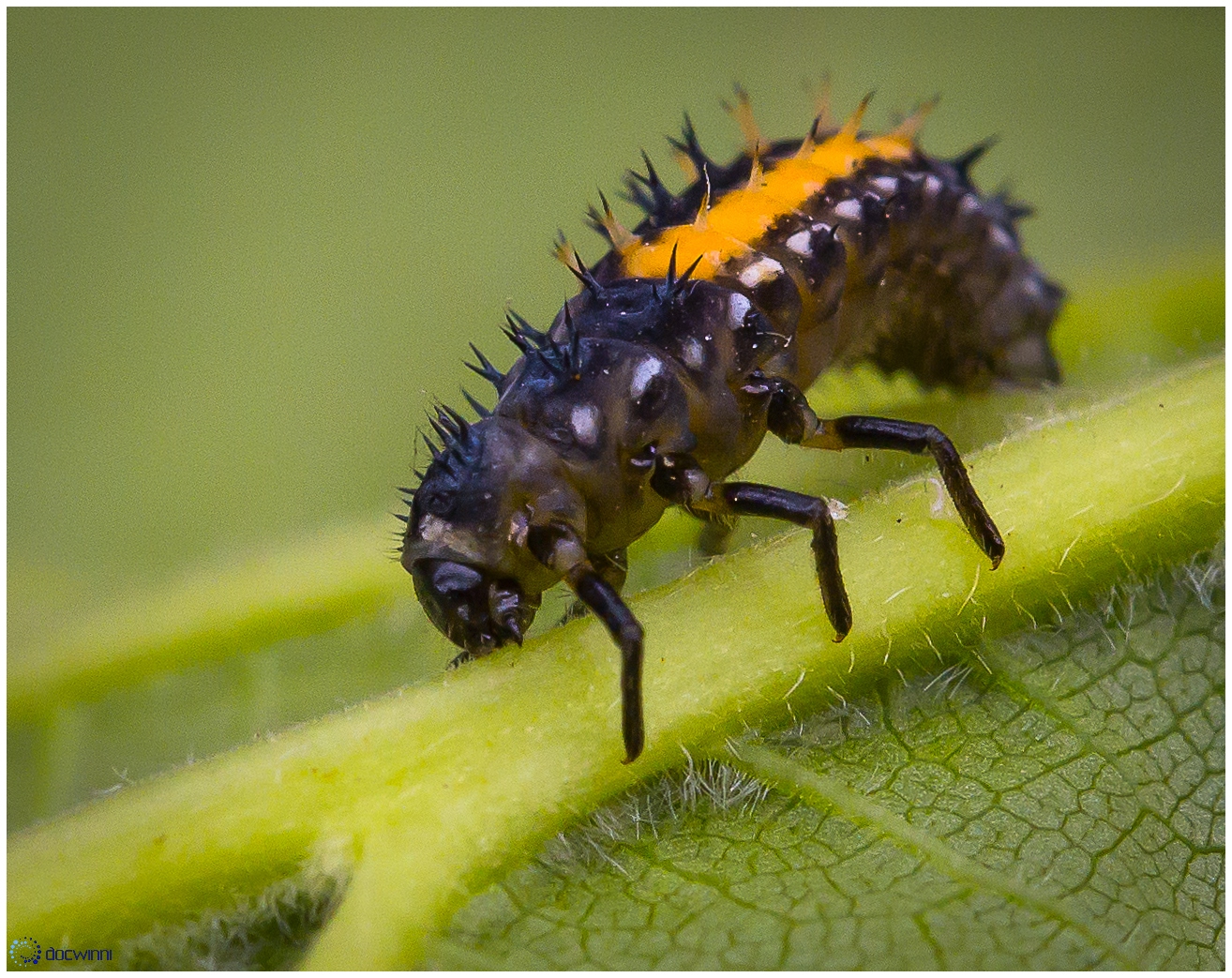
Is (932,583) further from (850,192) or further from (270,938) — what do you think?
(270,938)

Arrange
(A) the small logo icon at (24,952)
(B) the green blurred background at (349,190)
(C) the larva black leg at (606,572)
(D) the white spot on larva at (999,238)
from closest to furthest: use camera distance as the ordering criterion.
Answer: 1. (A) the small logo icon at (24,952)
2. (C) the larva black leg at (606,572)
3. (D) the white spot on larva at (999,238)
4. (B) the green blurred background at (349,190)

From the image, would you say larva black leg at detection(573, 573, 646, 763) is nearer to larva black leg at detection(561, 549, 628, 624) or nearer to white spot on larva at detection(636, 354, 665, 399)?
larva black leg at detection(561, 549, 628, 624)

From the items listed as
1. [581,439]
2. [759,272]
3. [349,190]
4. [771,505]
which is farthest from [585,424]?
[349,190]

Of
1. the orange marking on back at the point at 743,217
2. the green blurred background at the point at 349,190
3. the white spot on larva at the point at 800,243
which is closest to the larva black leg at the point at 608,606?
the orange marking on back at the point at 743,217

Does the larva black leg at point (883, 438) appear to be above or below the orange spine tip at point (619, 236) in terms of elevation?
below

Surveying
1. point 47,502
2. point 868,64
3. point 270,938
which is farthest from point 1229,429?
point 47,502

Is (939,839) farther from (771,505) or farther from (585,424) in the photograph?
(585,424)

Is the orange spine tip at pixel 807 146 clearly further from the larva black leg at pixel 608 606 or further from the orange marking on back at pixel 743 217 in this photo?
the larva black leg at pixel 608 606

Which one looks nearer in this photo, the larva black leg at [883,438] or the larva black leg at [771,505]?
the larva black leg at [771,505]
